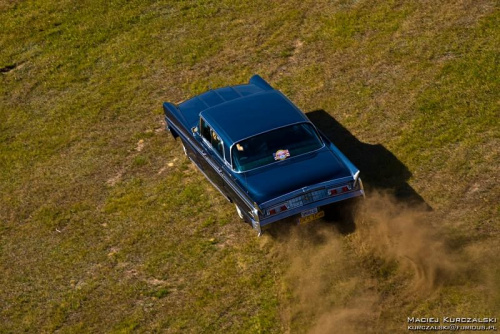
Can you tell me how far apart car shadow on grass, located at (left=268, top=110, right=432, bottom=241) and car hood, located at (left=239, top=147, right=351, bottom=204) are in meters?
0.57

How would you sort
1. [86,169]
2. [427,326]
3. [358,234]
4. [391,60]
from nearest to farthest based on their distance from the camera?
[427,326] → [358,234] → [86,169] → [391,60]

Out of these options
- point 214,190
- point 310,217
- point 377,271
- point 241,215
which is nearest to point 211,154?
point 214,190

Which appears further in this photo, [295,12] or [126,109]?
[295,12]

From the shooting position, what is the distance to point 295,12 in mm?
19875

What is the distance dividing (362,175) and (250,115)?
2392 millimetres

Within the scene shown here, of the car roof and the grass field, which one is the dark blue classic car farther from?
the grass field

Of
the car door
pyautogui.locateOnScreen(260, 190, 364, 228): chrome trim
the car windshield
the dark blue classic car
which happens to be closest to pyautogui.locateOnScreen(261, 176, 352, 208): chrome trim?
the dark blue classic car

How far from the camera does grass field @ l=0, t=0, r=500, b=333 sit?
11539 mm

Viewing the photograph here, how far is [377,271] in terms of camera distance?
11.6 metres

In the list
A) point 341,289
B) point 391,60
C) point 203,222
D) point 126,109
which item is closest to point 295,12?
point 391,60

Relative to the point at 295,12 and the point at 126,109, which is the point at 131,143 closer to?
the point at 126,109

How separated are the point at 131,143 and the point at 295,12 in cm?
632

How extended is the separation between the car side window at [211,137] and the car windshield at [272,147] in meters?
0.41

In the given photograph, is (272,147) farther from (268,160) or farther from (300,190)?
(300,190)
